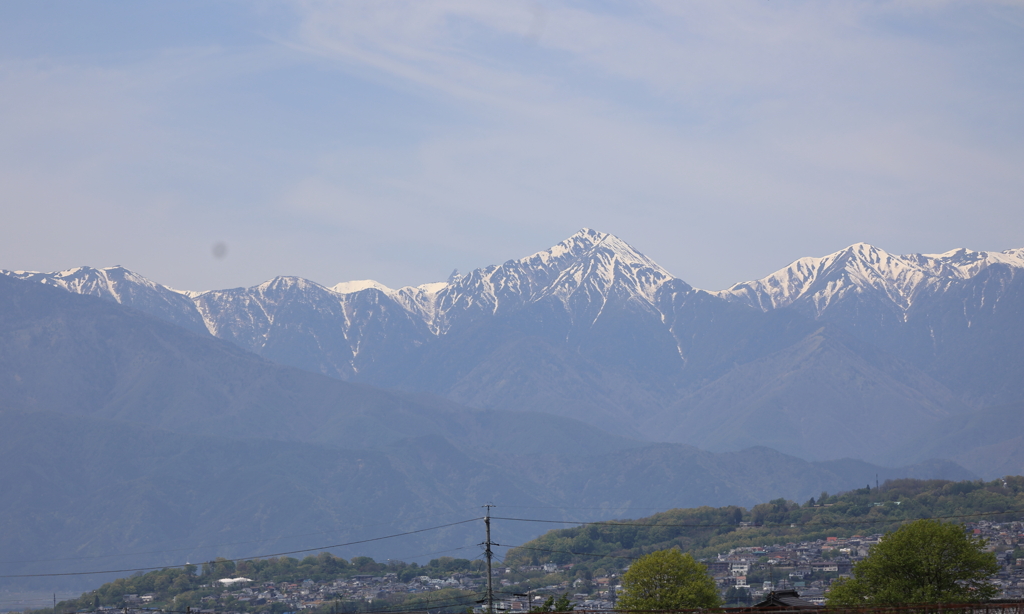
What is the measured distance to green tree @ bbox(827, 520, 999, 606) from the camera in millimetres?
87062

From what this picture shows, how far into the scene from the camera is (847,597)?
3398 inches

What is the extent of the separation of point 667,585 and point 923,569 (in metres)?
20.1

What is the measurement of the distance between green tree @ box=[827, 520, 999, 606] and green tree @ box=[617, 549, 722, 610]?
1040 centimetres

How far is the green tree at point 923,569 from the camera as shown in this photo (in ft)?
286

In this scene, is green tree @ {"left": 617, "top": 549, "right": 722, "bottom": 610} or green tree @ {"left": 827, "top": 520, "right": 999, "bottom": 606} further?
Answer: green tree @ {"left": 617, "top": 549, "right": 722, "bottom": 610}

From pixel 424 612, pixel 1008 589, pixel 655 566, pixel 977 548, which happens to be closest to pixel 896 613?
pixel 977 548

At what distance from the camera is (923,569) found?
292 feet

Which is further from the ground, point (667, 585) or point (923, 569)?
point (923, 569)

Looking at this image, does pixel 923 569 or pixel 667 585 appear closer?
pixel 923 569

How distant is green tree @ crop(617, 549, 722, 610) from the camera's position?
94.3 m

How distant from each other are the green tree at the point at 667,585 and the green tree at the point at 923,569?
34.1ft

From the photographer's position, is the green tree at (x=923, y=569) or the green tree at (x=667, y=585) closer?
the green tree at (x=923, y=569)

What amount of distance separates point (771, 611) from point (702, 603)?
20.3 meters

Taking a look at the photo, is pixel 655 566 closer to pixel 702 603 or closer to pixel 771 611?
pixel 702 603
